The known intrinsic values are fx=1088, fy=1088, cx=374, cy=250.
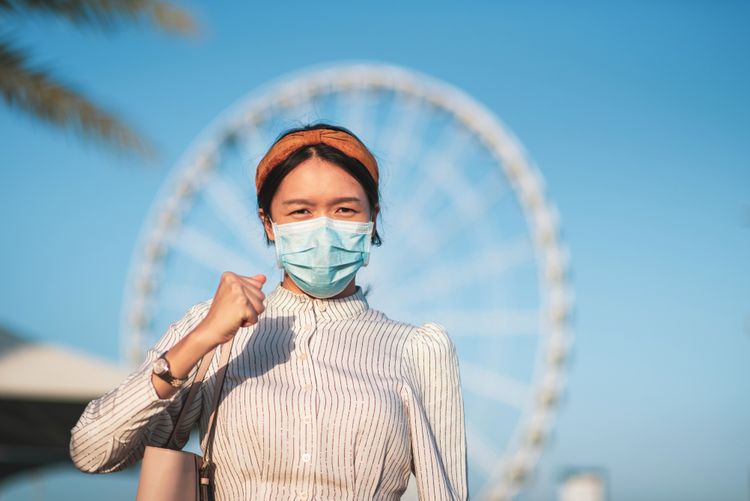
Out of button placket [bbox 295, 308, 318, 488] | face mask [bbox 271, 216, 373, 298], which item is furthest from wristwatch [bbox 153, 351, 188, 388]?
face mask [bbox 271, 216, 373, 298]

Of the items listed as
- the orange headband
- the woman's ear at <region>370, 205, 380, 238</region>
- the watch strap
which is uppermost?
the orange headband

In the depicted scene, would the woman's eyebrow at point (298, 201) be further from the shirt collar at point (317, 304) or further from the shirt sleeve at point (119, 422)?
the shirt sleeve at point (119, 422)

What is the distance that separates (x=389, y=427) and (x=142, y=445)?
0.39 meters

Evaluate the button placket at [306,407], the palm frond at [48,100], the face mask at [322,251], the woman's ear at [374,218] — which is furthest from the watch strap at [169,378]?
the palm frond at [48,100]

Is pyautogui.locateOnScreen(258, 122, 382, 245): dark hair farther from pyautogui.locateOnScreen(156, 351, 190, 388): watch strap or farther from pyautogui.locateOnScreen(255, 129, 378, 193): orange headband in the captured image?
pyautogui.locateOnScreen(156, 351, 190, 388): watch strap

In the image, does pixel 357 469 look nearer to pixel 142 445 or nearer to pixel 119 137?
pixel 142 445

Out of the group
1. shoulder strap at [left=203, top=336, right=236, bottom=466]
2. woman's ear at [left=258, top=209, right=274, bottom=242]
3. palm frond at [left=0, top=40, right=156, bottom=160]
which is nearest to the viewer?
shoulder strap at [left=203, top=336, right=236, bottom=466]

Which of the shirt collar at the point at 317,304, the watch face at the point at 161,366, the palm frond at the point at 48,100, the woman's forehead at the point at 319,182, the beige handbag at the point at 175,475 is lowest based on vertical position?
the beige handbag at the point at 175,475

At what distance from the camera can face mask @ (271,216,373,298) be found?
176cm

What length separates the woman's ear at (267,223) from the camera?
187 centimetres

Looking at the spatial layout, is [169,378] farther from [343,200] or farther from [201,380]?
[343,200]

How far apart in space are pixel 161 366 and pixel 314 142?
46cm

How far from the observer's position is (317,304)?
5.92ft

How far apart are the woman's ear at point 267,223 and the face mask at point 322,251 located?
0.05m
